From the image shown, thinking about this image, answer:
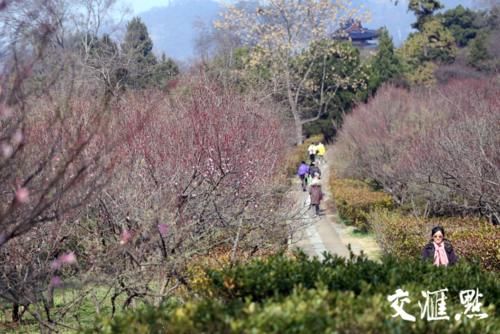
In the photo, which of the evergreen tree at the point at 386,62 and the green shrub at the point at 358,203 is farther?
the evergreen tree at the point at 386,62

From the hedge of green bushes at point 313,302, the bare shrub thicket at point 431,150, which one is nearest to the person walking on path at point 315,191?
the bare shrub thicket at point 431,150

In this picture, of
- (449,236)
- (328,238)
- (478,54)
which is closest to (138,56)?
(478,54)

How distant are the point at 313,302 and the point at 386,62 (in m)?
36.5

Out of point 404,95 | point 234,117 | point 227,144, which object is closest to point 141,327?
point 227,144

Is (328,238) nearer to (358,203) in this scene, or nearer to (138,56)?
(358,203)

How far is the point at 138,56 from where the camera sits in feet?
109

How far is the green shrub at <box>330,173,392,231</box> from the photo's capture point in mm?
16527

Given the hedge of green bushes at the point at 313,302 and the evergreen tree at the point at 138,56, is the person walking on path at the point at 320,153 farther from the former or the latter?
the hedge of green bushes at the point at 313,302

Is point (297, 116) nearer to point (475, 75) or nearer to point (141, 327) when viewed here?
point (475, 75)

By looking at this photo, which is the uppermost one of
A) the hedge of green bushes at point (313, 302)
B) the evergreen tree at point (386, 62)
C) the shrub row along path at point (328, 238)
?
the evergreen tree at point (386, 62)

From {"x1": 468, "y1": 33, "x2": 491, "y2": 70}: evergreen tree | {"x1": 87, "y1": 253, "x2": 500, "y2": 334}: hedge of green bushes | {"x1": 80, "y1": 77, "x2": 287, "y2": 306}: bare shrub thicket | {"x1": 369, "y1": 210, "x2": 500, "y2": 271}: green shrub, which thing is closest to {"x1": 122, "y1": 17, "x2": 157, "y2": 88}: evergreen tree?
{"x1": 369, "y1": 210, "x2": 500, "y2": 271}: green shrub

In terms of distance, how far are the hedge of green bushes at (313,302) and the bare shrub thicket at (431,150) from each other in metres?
6.33

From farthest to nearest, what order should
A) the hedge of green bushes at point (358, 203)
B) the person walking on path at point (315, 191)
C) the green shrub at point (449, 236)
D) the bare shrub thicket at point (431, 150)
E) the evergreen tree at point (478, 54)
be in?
1. the evergreen tree at point (478, 54)
2. the person walking on path at point (315, 191)
3. the hedge of green bushes at point (358, 203)
4. the bare shrub thicket at point (431, 150)
5. the green shrub at point (449, 236)

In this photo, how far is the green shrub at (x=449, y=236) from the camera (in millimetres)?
9562
